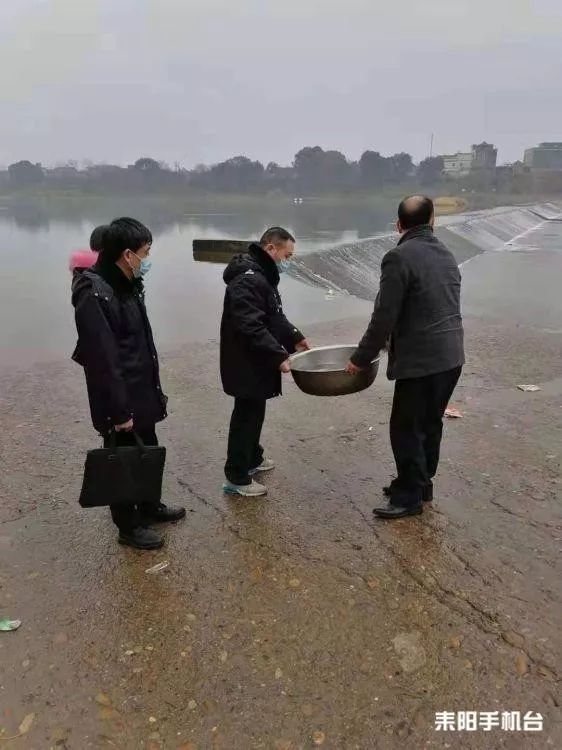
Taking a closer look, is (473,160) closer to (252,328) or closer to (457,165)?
(457,165)

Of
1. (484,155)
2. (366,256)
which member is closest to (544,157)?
(484,155)

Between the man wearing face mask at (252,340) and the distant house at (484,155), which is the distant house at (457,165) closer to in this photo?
the distant house at (484,155)

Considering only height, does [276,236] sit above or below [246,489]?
above

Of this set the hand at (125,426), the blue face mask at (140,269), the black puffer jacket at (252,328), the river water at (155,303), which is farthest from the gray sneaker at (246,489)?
the river water at (155,303)

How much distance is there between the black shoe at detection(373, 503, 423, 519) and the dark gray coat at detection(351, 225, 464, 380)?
0.87m

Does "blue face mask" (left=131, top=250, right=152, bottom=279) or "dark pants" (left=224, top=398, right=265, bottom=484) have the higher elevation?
"blue face mask" (left=131, top=250, right=152, bottom=279)

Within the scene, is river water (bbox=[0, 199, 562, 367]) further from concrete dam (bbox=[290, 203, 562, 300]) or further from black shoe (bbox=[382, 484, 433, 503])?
black shoe (bbox=[382, 484, 433, 503])

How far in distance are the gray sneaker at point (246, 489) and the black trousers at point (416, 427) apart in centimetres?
91

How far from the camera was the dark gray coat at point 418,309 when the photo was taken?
11.4ft

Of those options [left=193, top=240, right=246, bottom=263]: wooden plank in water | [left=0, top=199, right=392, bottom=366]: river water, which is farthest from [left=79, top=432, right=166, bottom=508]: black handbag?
[left=193, top=240, right=246, bottom=263]: wooden plank in water

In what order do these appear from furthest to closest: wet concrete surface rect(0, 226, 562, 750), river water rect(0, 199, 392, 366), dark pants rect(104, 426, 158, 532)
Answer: river water rect(0, 199, 392, 366), dark pants rect(104, 426, 158, 532), wet concrete surface rect(0, 226, 562, 750)

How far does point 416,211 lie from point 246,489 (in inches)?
83.8

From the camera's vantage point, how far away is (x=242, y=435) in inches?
162

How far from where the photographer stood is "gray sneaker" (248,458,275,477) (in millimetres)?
4566
